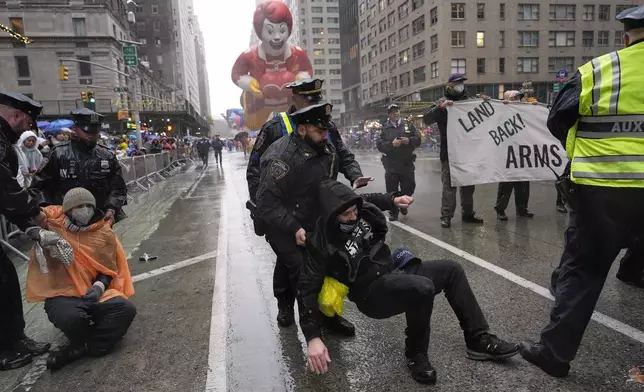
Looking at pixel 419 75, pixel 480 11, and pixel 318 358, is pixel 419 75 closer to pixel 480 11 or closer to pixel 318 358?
pixel 480 11

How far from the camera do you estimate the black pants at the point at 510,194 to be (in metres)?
7.54

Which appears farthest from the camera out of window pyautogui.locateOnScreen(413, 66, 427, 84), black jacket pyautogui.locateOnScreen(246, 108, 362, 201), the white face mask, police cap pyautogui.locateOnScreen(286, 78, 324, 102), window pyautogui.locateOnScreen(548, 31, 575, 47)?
window pyautogui.locateOnScreen(413, 66, 427, 84)

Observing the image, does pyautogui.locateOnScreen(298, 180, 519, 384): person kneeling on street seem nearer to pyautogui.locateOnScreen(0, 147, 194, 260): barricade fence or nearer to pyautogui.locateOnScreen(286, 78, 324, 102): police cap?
pyautogui.locateOnScreen(286, 78, 324, 102): police cap

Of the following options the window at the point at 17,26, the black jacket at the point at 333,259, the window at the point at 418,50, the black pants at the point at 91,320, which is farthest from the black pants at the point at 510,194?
the window at the point at 418,50

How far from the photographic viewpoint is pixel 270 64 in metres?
19.3

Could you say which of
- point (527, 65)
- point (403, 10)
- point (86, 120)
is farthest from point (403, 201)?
point (403, 10)

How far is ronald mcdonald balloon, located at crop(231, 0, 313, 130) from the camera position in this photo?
18.9 m

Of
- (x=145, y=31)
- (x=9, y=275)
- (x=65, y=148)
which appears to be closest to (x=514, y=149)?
(x=65, y=148)

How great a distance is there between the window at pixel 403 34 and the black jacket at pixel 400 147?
60.4 meters

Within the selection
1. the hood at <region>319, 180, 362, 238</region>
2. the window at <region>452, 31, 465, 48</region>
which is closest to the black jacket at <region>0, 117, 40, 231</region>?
the hood at <region>319, 180, 362, 238</region>

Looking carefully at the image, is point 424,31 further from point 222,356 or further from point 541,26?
point 222,356

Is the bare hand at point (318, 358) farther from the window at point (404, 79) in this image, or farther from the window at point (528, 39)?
the window at point (404, 79)

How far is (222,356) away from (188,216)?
7001 mm

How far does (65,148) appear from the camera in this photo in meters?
4.66
